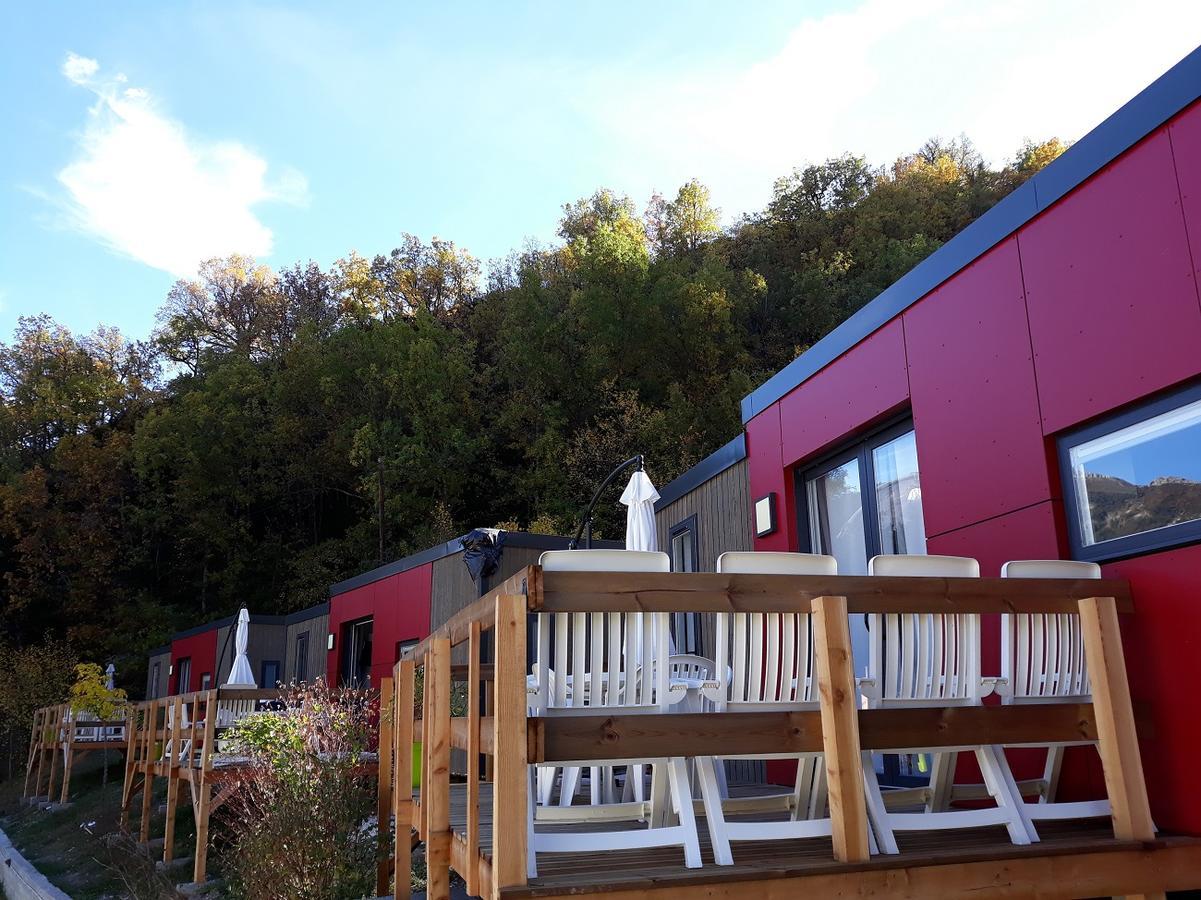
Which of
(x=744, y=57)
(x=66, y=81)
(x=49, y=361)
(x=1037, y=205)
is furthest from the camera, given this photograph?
(x=49, y=361)

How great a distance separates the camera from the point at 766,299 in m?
24.3

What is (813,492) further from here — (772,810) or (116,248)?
(116,248)

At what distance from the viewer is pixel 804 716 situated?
109 inches

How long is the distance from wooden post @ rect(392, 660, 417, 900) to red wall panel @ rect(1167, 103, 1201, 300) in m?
3.87

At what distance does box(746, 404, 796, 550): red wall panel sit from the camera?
6531 mm

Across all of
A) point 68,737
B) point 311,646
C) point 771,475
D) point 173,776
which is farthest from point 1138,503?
point 68,737

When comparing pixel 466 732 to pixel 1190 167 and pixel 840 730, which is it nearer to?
pixel 840 730

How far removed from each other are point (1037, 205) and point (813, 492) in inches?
106

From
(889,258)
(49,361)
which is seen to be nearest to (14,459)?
(49,361)

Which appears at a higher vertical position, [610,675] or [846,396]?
[846,396]

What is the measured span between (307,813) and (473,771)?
4.11 meters

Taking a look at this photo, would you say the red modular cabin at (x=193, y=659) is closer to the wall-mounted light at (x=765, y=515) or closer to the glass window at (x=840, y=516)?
the wall-mounted light at (x=765, y=515)

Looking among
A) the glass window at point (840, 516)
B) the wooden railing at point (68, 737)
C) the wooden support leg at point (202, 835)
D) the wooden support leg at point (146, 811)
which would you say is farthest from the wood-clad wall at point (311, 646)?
the glass window at point (840, 516)

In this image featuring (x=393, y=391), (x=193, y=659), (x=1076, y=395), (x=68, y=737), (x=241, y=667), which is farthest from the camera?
(x=393, y=391)
